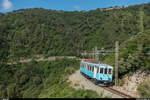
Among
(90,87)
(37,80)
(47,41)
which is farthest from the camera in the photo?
(47,41)

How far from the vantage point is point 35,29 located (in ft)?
266

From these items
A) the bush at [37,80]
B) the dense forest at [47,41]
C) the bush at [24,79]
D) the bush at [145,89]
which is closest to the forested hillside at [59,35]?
Result: the dense forest at [47,41]

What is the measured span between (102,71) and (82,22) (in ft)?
302

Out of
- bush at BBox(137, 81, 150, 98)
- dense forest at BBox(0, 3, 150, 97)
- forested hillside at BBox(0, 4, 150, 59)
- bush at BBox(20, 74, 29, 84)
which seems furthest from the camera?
forested hillside at BBox(0, 4, 150, 59)

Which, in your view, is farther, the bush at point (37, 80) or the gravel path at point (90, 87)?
the bush at point (37, 80)

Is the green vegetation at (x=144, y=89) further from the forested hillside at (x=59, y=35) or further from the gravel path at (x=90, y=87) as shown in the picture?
the forested hillside at (x=59, y=35)

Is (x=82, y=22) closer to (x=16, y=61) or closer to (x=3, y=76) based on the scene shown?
(x=16, y=61)

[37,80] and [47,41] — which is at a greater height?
[47,41]

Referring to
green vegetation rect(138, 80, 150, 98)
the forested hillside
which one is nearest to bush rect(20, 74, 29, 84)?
the forested hillside

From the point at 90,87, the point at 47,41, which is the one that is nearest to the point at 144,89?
the point at 90,87

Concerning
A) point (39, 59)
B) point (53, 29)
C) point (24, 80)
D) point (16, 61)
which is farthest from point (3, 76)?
point (53, 29)

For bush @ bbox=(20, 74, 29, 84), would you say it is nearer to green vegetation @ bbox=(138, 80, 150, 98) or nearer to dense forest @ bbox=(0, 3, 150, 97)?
dense forest @ bbox=(0, 3, 150, 97)

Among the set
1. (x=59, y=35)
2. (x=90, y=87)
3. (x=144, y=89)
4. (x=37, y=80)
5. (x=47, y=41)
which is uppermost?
(x=59, y=35)

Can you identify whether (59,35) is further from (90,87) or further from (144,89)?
(144,89)
